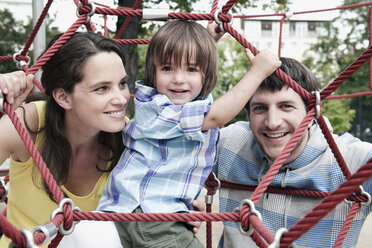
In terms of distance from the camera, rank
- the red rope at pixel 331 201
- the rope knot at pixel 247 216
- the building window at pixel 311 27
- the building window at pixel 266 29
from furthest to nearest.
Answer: the building window at pixel 311 27, the building window at pixel 266 29, the rope knot at pixel 247 216, the red rope at pixel 331 201

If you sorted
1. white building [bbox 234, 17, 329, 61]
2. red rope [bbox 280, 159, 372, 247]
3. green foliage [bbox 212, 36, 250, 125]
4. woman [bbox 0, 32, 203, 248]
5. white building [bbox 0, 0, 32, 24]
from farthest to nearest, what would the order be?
white building [bbox 234, 17, 329, 61], green foliage [bbox 212, 36, 250, 125], white building [bbox 0, 0, 32, 24], woman [bbox 0, 32, 203, 248], red rope [bbox 280, 159, 372, 247]

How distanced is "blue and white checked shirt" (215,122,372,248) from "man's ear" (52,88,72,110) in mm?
513

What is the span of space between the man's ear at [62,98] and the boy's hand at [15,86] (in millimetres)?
104

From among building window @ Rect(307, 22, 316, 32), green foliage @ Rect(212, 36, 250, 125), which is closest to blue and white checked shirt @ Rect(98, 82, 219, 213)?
green foliage @ Rect(212, 36, 250, 125)

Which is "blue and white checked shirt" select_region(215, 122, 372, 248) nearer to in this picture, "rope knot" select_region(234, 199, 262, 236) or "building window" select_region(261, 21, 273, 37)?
"rope knot" select_region(234, 199, 262, 236)

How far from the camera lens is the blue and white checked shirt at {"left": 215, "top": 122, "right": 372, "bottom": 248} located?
1168 mm

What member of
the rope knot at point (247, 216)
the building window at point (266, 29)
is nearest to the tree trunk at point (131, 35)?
the rope knot at point (247, 216)

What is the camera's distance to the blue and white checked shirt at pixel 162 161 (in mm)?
978

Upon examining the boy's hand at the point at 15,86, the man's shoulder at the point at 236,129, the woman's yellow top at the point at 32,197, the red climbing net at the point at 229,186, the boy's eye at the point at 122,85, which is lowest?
the woman's yellow top at the point at 32,197

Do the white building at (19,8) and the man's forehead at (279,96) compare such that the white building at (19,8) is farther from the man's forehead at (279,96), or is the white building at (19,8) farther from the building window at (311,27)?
the building window at (311,27)

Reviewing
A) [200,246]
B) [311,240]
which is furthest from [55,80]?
[311,240]

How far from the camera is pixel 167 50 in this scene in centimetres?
105

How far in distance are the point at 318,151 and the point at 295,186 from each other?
115 millimetres

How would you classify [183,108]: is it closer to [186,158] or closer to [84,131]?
[186,158]
